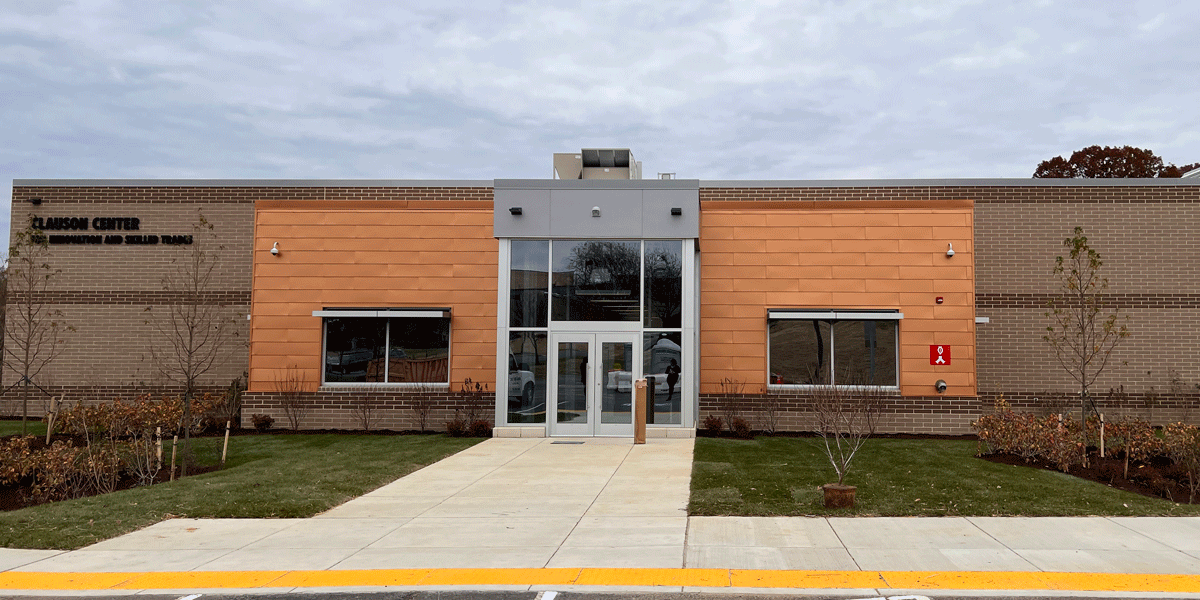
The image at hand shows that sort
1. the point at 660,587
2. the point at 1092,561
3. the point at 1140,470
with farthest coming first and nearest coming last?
the point at 1140,470 < the point at 1092,561 < the point at 660,587

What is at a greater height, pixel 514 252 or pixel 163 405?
pixel 514 252

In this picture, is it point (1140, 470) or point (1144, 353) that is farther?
point (1144, 353)

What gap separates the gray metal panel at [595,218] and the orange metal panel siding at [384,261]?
2.57m

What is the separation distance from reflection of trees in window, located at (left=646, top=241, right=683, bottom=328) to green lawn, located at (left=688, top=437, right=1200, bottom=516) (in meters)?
3.06

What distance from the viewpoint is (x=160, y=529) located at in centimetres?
944

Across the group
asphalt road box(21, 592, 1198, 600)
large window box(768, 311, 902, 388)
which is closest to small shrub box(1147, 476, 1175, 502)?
asphalt road box(21, 592, 1198, 600)

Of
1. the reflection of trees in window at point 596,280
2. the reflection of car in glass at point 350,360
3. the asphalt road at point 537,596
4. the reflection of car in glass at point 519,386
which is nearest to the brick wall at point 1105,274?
the reflection of trees in window at point 596,280

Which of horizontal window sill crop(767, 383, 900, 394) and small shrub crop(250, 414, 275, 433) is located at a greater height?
horizontal window sill crop(767, 383, 900, 394)

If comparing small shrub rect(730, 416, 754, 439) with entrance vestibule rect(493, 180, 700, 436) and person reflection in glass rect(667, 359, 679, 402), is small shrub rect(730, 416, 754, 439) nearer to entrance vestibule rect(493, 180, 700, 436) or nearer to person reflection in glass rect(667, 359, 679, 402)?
entrance vestibule rect(493, 180, 700, 436)

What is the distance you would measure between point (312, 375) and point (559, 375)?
594 centimetres

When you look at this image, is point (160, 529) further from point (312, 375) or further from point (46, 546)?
point (312, 375)

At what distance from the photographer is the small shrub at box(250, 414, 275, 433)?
18844 mm

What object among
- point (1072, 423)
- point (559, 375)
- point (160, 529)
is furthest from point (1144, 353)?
point (160, 529)

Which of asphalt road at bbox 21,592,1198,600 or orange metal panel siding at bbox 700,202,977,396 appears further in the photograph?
orange metal panel siding at bbox 700,202,977,396
